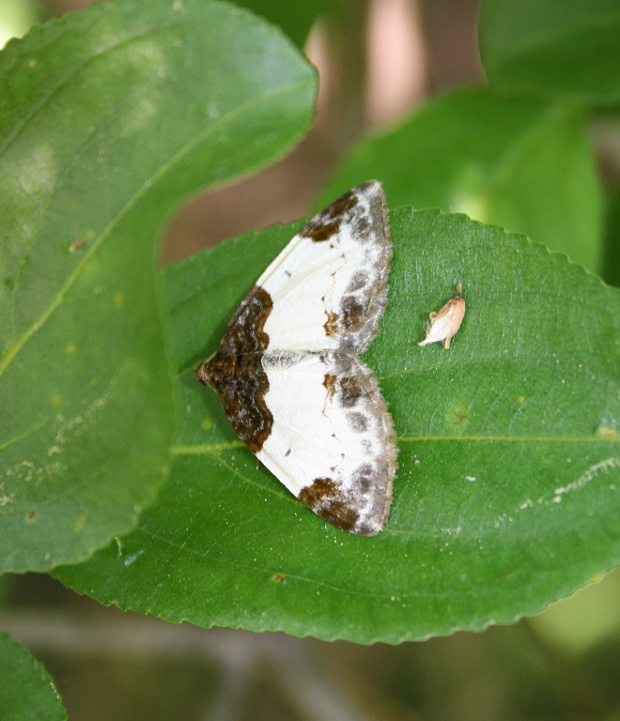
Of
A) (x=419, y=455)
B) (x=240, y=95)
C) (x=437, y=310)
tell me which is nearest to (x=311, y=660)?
(x=419, y=455)

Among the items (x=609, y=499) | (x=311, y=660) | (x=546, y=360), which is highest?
(x=546, y=360)

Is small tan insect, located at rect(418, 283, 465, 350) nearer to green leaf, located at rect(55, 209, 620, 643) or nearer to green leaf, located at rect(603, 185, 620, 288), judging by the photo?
green leaf, located at rect(55, 209, 620, 643)

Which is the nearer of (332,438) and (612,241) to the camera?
(332,438)

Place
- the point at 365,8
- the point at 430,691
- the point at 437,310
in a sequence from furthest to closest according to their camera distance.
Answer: the point at 430,691 < the point at 365,8 < the point at 437,310

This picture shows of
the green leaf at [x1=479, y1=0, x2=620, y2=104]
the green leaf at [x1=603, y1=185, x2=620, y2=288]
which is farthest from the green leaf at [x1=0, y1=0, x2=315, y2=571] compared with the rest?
the green leaf at [x1=603, y1=185, x2=620, y2=288]

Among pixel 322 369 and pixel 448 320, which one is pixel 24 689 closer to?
pixel 322 369

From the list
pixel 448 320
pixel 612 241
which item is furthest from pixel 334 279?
pixel 612 241

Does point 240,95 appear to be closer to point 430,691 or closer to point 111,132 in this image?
point 111,132

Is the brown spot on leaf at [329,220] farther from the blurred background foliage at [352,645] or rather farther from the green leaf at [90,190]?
the blurred background foliage at [352,645]
